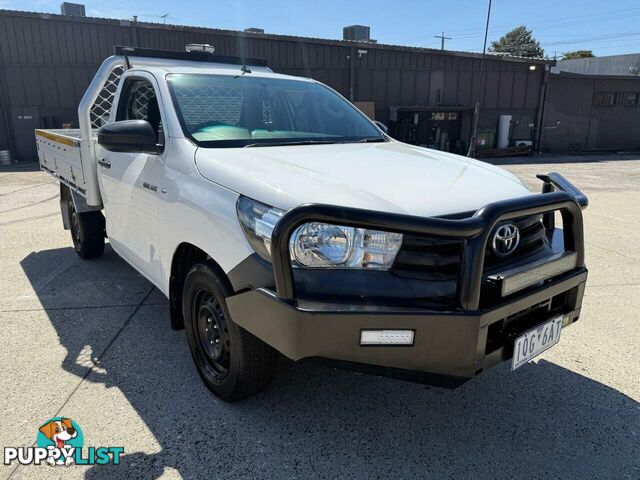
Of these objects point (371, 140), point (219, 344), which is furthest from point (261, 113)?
point (219, 344)

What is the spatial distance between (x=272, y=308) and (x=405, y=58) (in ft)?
69.0

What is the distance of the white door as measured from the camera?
323 cm

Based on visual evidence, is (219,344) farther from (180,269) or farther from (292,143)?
(292,143)

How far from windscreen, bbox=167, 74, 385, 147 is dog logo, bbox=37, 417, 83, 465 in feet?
5.67

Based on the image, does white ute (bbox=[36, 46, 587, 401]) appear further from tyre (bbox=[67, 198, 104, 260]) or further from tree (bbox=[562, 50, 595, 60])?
tree (bbox=[562, 50, 595, 60])

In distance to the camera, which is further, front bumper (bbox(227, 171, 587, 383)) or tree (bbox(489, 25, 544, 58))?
tree (bbox(489, 25, 544, 58))

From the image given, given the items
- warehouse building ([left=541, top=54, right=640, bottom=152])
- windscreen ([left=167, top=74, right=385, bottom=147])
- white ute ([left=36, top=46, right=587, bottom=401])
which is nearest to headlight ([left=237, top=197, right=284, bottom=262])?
white ute ([left=36, top=46, right=587, bottom=401])

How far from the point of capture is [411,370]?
212cm

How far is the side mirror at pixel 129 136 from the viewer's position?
2986 millimetres

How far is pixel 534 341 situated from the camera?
94.5 inches

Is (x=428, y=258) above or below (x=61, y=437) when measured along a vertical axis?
above

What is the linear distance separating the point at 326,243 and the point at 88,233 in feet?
13.4

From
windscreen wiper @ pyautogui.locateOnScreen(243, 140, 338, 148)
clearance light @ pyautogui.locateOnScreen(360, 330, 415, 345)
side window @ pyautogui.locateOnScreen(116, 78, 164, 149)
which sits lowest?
clearance light @ pyautogui.locateOnScreen(360, 330, 415, 345)

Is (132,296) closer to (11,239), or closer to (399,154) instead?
(399,154)
